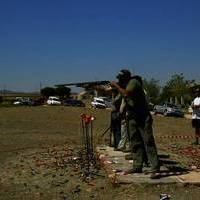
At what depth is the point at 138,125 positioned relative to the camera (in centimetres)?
1070

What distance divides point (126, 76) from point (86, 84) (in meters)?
1.85

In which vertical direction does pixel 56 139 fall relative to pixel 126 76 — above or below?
below

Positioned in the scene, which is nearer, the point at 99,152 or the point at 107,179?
the point at 107,179

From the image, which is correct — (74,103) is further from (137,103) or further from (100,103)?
(137,103)

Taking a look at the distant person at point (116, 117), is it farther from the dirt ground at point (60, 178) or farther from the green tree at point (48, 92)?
the green tree at point (48, 92)

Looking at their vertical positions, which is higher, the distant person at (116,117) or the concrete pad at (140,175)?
the distant person at (116,117)

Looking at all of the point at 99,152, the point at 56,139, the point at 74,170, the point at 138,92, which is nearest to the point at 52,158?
the point at 99,152

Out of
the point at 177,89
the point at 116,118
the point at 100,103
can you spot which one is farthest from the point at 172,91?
the point at 116,118

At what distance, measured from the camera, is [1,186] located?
1078cm

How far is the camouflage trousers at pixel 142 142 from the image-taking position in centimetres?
1048

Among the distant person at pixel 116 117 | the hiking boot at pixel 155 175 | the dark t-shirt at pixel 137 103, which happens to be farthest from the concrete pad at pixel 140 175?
the distant person at pixel 116 117

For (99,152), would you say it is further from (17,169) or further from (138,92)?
(138,92)

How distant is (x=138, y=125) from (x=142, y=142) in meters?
0.37

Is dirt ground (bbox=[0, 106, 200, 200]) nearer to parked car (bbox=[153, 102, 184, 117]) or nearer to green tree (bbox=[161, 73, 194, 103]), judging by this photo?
parked car (bbox=[153, 102, 184, 117])
